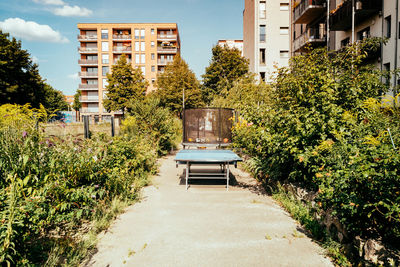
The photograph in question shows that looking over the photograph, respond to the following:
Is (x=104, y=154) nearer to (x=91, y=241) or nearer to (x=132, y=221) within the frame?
(x=132, y=221)

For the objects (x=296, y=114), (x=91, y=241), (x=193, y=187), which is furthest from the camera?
(x=193, y=187)

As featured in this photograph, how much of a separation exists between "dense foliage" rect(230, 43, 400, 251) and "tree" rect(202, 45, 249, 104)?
28842 millimetres

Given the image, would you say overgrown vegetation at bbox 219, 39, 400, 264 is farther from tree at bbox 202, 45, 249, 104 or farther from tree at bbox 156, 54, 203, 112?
tree at bbox 202, 45, 249, 104

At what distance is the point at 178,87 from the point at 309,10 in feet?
57.3

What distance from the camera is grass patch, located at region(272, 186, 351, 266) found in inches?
129

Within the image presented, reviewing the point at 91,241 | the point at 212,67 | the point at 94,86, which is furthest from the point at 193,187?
the point at 94,86

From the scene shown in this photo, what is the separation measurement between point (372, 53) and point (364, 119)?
48.2 feet

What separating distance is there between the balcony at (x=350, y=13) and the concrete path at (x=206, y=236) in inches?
651

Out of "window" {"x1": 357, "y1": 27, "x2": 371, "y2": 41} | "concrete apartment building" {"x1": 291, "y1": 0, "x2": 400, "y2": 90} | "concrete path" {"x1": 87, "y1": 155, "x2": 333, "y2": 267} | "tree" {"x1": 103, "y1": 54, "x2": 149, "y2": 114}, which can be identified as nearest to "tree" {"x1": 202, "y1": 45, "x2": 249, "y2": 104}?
"concrete apartment building" {"x1": 291, "y1": 0, "x2": 400, "y2": 90}

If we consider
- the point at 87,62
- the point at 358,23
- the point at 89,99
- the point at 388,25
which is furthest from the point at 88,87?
the point at 388,25

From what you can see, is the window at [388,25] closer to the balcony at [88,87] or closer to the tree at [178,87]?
the tree at [178,87]

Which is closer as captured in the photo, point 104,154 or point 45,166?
point 45,166

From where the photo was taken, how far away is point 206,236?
402cm

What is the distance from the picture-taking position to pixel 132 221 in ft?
15.3
